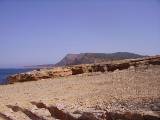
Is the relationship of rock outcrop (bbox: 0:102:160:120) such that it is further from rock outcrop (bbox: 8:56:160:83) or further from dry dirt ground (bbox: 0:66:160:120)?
rock outcrop (bbox: 8:56:160:83)

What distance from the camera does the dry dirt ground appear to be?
876 centimetres

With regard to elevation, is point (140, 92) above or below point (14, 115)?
above

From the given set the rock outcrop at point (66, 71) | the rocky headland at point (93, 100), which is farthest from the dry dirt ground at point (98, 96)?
the rock outcrop at point (66, 71)

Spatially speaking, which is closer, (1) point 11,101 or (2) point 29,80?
(1) point 11,101

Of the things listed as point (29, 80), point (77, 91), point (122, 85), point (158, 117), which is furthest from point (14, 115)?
point (29, 80)

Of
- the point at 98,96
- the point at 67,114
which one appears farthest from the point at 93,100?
the point at 67,114

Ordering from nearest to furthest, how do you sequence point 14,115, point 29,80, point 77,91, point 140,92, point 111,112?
point 111,112
point 140,92
point 14,115
point 77,91
point 29,80

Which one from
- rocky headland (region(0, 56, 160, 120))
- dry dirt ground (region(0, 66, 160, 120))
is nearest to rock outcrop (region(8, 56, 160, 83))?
rocky headland (region(0, 56, 160, 120))

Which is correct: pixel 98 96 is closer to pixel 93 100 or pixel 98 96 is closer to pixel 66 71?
pixel 93 100

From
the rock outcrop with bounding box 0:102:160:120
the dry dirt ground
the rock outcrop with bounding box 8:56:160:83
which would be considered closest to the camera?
the rock outcrop with bounding box 0:102:160:120

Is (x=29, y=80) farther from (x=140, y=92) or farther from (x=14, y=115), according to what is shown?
(x=140, y=92)

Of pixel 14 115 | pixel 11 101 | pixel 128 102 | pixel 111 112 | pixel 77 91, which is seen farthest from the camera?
pixel 11 101

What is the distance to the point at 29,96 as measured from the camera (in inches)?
551

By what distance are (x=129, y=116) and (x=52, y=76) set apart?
44.3 feet
